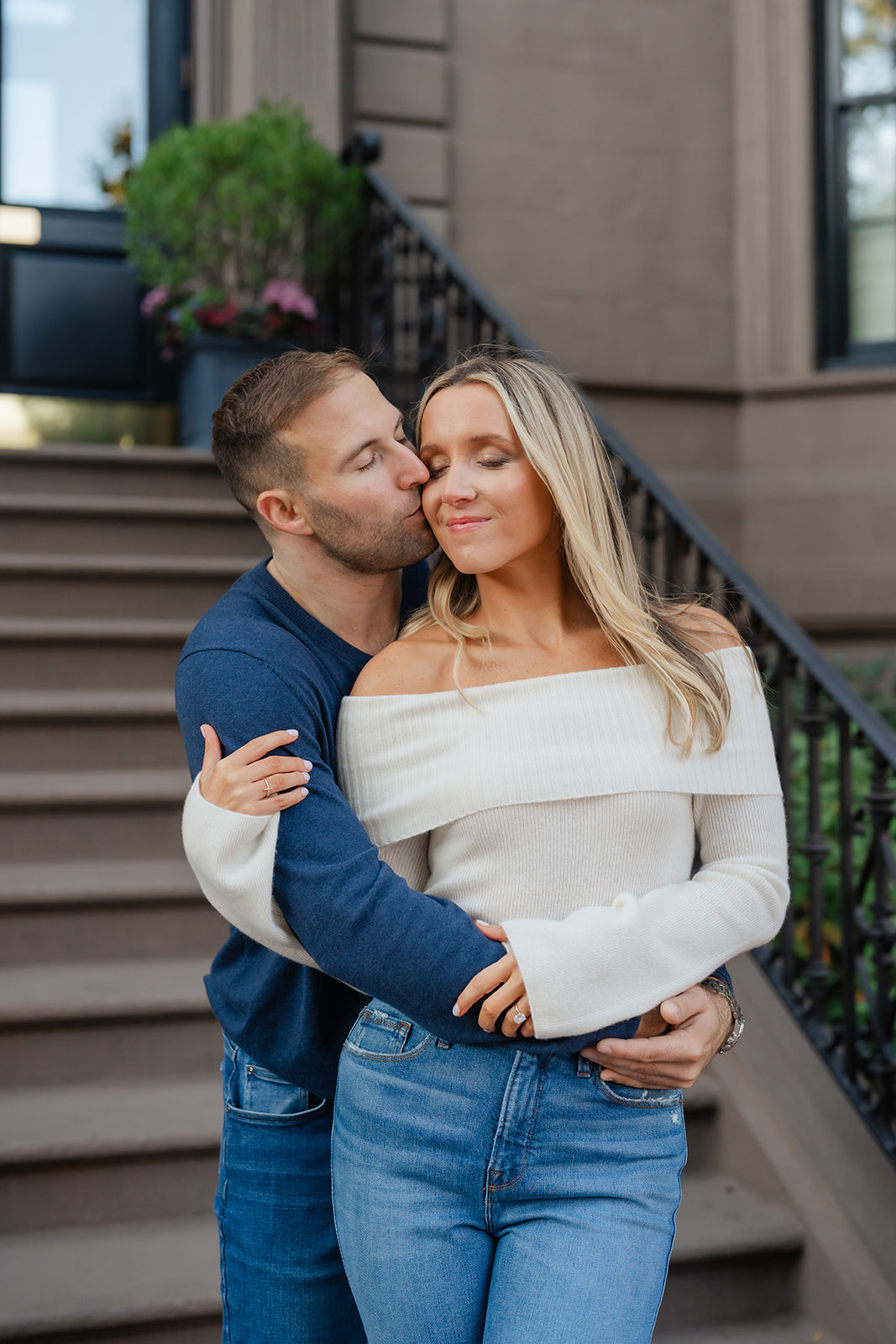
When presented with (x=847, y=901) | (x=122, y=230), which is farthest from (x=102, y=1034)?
(x=122, y=230)

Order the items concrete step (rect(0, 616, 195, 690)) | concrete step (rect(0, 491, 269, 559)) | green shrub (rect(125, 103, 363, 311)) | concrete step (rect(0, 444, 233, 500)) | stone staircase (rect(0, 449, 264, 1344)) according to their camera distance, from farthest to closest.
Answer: green shrub (rect(125, 103, 363, 311)), concrete step (rect(0, 444, 233, 500)), concrete step (rect(0, 491, 269, 559)), concrete step (rect(0, 616, 195, 690)), stone staircase (rect(0, 449, 264, 1344))

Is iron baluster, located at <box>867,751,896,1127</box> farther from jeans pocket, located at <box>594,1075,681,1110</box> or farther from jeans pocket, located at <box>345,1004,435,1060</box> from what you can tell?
jeans pocket, located at <box>345,1004,435,1060</box>

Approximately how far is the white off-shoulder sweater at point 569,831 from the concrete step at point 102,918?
5.95ft

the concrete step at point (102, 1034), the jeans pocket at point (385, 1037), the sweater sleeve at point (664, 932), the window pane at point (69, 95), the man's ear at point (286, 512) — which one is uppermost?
the window pane at point (69, 95)

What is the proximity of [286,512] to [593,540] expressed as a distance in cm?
43

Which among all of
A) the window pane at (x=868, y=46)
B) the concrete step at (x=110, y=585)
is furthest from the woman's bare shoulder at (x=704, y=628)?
the window pane at (x=868, y=46)

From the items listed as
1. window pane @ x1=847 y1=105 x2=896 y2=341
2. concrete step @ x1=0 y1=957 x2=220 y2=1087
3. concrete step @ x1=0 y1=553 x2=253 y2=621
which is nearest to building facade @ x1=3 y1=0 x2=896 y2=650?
window pane @ x1=847 y1=105 x2=896 y2=341

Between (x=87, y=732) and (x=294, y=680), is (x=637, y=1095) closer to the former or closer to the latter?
(x=294, y=680)

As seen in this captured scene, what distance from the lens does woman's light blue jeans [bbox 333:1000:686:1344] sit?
1349mm

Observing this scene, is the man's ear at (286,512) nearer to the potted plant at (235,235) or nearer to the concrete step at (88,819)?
the concrete step at (88,819)

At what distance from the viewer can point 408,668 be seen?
1.57 meters

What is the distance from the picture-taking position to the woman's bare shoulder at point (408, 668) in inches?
61.1

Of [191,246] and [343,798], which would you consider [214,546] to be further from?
[343,798]

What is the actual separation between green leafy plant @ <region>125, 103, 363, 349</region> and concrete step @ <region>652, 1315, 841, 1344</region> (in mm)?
3758
